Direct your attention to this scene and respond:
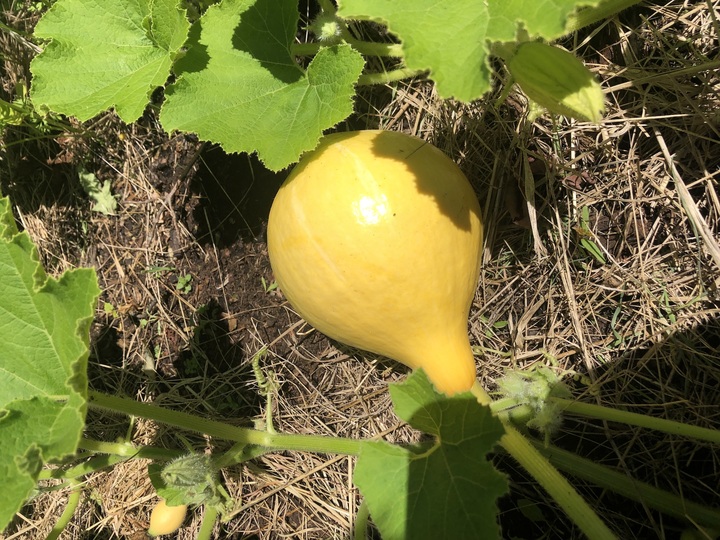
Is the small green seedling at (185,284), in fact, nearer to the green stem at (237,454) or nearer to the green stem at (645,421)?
the green stem at (237,454)

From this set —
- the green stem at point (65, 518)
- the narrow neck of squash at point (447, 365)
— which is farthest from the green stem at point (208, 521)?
the narrow neck of squash at point (447, 365)

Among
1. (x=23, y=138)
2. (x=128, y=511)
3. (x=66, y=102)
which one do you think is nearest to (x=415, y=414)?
(x=66, y=102)

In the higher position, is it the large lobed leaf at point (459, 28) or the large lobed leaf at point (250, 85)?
the large lobed leaf at point (459, 28)

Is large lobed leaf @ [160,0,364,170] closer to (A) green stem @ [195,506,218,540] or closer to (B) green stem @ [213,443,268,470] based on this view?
(B) green stem @ [213,443,268,470]

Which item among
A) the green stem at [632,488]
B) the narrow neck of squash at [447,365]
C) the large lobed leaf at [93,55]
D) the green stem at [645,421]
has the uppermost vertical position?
the large lobed leaf at [93,55]

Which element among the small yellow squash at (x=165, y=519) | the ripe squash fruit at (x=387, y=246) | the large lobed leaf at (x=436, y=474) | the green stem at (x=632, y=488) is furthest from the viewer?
the small yellow squash at (x=165, y=519)
